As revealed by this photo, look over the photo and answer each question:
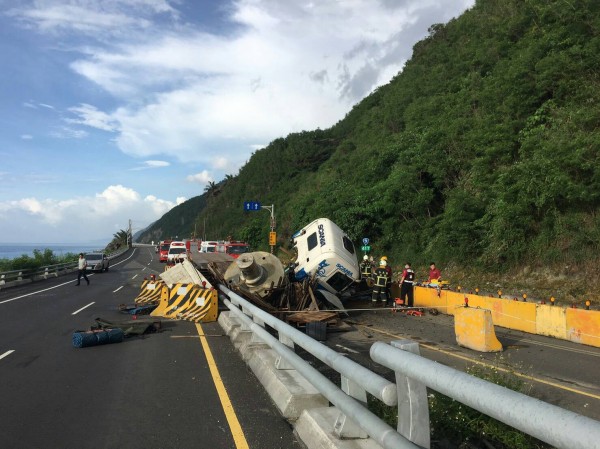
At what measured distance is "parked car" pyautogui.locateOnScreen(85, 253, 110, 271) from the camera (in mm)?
36875

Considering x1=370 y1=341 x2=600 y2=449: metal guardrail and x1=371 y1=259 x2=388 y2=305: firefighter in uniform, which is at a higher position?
x1=370 y1=341 x2=600 y2=449: metal guardrail

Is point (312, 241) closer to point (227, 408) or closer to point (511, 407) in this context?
point (227, 408)

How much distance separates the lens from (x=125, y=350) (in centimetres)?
891

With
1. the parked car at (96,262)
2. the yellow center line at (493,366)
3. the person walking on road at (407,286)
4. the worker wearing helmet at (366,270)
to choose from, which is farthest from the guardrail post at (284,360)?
the parked car at (96,262)

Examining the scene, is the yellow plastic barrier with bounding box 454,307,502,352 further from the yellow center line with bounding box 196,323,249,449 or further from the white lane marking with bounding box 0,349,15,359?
the white lane marking with bounding box 0,349,15,359

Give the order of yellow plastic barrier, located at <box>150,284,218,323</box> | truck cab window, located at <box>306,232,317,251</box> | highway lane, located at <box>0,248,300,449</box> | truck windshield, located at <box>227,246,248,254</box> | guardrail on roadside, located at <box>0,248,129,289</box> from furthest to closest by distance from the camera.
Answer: truck windshield, located at <box>227,246,248,254</box>
guardrail on roadside, located at <box>0,248,129,289</box>
truck cab window, located at <box>306,232,317,251</box>
yellow plastic barrier, located at <box>150,284,218,323</box>
highway lane, located at <box>0,248,300,449</box>

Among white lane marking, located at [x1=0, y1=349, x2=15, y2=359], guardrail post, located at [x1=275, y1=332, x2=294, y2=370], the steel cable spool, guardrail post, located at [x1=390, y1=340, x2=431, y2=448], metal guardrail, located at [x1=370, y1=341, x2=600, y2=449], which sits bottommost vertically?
white lane marking, located at [x1=0, y1=349, x2=15, y2=359]

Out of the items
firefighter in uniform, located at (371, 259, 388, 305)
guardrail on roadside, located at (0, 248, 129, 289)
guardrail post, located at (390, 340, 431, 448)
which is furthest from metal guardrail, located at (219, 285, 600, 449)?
guardrail on roadside, located at (0, 248, 129, 289)

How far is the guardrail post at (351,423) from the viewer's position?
3896 millimetres

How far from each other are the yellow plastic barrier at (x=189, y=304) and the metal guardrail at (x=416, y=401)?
755cm

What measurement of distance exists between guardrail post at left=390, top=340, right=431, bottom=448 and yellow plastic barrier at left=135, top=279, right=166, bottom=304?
43.2 ft

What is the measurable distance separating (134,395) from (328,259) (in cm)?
1012

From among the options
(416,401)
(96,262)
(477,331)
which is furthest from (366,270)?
(96,262)

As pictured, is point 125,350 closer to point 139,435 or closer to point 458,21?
point 139,435
